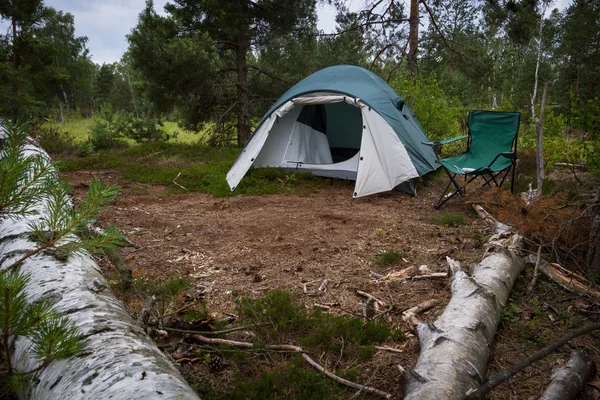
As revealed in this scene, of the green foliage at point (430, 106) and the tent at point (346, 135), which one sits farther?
the green foliage at point (430, 106)

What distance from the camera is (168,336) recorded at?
7.52 ft

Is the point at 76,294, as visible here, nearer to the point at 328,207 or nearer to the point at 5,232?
the point at 5,232

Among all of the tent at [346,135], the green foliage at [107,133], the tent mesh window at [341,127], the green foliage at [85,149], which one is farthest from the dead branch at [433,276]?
the green foliage at [107,133]

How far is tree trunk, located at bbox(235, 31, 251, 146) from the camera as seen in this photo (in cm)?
940

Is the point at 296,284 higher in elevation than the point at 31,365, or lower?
lower

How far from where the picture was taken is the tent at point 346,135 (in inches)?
231

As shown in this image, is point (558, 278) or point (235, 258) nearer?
point (558, 278)

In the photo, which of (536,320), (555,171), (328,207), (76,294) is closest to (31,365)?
(76,294)

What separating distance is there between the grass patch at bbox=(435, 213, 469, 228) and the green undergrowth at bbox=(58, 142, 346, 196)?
226 cm

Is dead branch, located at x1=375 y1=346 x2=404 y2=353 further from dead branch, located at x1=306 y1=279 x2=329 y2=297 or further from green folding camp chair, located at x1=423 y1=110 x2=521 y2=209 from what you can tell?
green folding camp chair, located at x1=423 y1=110 x2=521 y2=209

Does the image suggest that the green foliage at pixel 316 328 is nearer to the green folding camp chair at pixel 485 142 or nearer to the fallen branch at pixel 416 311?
the fallen branch at pixel 416 311

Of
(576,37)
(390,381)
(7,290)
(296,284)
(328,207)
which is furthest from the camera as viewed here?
(576,37)

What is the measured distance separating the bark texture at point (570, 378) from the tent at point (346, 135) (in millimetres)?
3984

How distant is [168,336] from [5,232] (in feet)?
3.49
